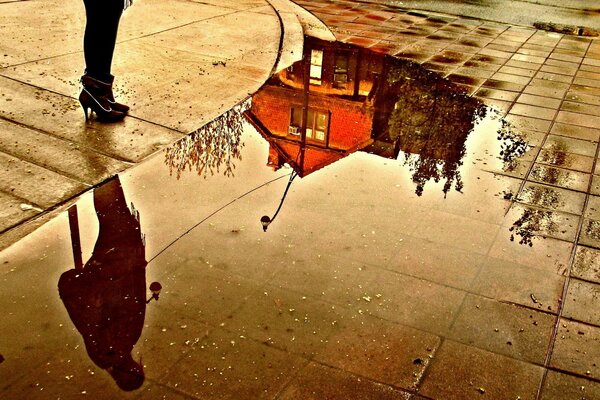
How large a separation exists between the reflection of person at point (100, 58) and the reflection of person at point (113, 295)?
4.61 feet

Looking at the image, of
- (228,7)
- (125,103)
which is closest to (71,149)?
(125,103)

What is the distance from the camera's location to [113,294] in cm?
288

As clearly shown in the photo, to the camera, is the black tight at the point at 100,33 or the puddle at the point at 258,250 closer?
the puddle at the point at 258,250

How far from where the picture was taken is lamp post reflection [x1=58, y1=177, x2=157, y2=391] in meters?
2.49

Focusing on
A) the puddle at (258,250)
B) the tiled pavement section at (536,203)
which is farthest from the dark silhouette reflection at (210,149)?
the tiled pavement section at (536,203)

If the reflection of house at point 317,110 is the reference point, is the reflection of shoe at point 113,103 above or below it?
above

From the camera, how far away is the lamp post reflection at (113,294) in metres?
2.49

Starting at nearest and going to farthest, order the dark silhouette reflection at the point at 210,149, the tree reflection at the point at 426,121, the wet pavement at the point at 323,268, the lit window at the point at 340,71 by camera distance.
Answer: the wet pavement at the point at 323,268 → the dark silhouette reflection at the point at 210,149 → the tree reflection at the point at 426,121 → the lit window at the point at 340,71

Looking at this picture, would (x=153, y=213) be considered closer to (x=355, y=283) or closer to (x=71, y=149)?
(x=71, y=149)

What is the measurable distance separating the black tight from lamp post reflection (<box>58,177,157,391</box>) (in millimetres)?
1600

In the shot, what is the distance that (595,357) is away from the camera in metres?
2.67

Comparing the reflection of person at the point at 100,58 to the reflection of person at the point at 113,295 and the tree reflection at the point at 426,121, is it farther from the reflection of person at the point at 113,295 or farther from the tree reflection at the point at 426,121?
the tree reflection at the point at 426,121

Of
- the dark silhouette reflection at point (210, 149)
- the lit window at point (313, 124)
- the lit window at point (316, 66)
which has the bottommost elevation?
the dark silhouette reflection at point (210, 149)

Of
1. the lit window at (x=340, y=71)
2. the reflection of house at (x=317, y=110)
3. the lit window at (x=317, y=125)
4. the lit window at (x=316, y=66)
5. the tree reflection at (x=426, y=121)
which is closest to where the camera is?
the tree reflection at (x=426, y=121)
